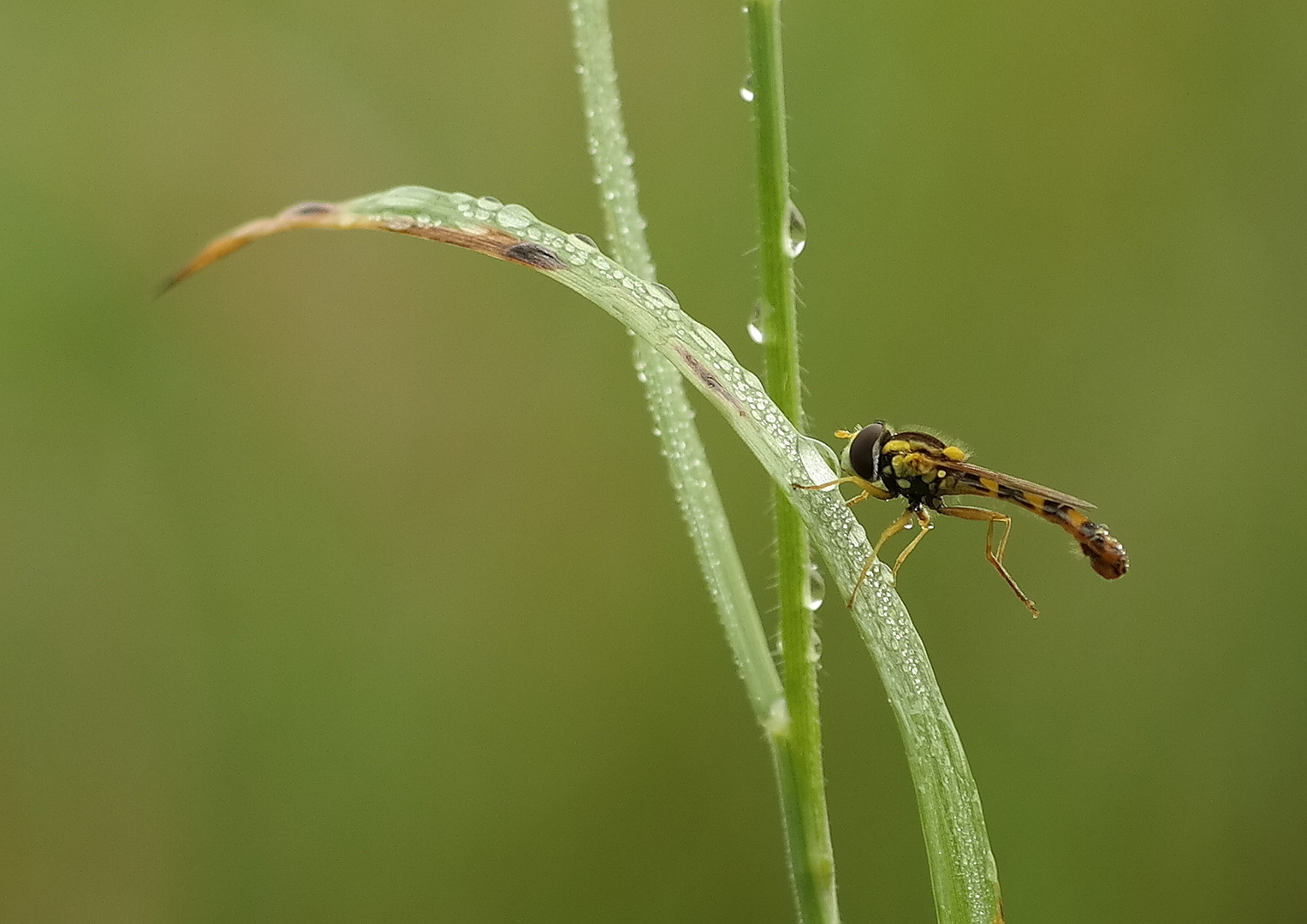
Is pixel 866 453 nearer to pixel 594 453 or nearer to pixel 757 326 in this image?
pixel 757 326

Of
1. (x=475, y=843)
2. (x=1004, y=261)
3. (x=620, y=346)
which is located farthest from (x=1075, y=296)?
(x=475, y=843)

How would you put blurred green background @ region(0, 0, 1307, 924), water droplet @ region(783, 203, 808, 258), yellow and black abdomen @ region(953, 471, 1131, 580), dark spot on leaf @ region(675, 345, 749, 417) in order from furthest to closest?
blurred green background @ region(0, 0, 1307, 924), yellow and black abdomen @ region(953, 471, 1131, 580), water droplet @ region(783, 203, 808, 258), dark spot on leaf @ region(675, 345, 749, 417)

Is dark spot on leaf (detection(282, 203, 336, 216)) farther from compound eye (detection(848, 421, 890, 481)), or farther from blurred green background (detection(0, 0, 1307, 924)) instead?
blurred green background (detection(0, 0, 1307, 924))

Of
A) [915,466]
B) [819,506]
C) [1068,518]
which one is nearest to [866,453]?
[915,466]

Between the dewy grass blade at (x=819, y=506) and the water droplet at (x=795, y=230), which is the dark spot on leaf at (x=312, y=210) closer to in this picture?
the dewy grass blade at (x=819, y=506)

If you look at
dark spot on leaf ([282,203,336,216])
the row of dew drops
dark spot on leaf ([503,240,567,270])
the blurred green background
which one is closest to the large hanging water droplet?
the row of dew drops

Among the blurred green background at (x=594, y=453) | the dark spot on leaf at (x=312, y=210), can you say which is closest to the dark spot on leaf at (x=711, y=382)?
the dark spot on leaf at (x=312, y=210)

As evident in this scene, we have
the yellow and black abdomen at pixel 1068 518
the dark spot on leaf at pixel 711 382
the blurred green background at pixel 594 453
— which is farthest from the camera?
the blurred green background at pixel 594 453

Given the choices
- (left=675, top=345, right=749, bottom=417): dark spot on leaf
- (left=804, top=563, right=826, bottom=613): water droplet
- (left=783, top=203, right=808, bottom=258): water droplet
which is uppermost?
(left=783, top=203, right=808, bottom=258): water droplet
